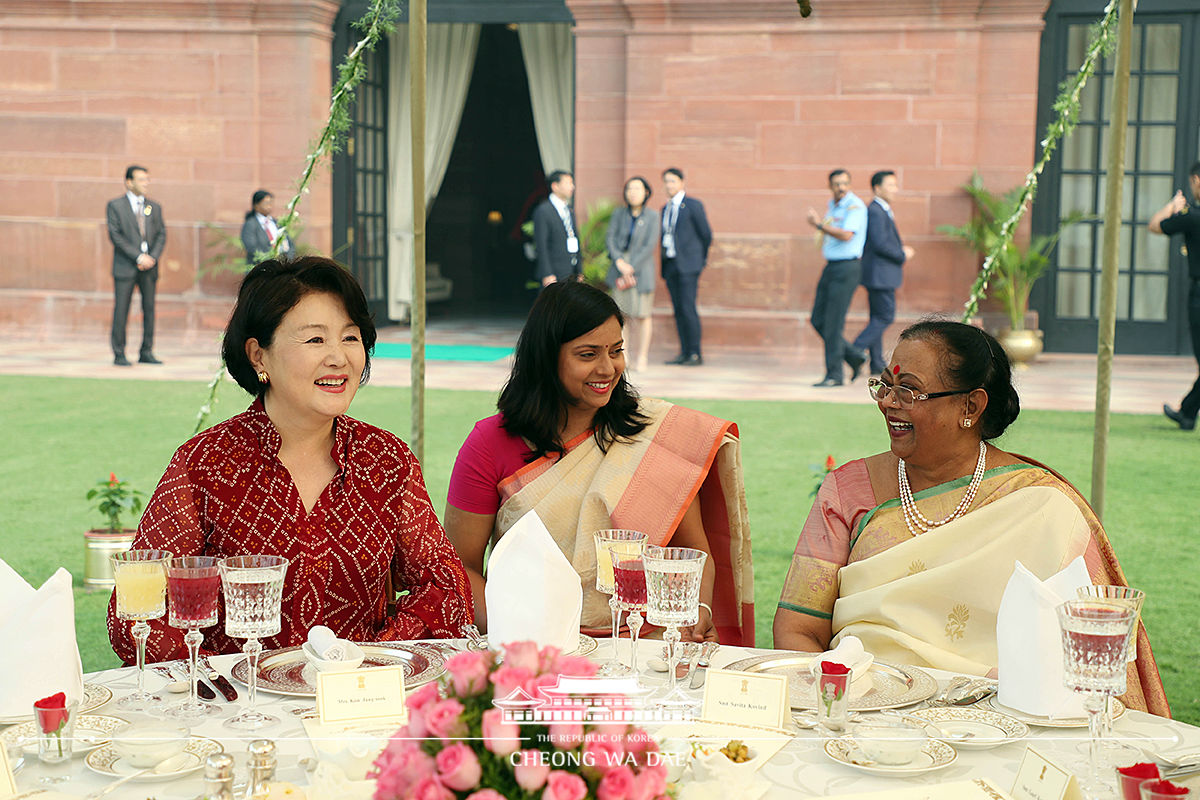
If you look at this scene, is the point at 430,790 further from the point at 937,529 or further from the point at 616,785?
the point at 937,529

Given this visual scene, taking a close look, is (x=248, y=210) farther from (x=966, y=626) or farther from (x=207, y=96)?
(x=966, y=626)

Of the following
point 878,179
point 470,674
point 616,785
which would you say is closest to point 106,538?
point 470,674

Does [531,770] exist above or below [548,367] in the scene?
below

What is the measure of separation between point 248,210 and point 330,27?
1.91 meters

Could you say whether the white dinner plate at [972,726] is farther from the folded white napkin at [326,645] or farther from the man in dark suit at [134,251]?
the man in dark suit at [134,251]

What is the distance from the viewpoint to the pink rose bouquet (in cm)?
103

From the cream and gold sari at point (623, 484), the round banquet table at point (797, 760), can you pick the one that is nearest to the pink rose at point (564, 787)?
the round banquet table at point (797, 760)

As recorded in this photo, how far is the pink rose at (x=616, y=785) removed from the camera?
3.38 ft

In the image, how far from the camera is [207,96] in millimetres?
11828

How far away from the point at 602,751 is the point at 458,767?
12cm

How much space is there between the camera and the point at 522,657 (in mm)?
1106

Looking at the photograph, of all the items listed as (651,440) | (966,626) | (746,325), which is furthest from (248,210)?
(966,626)

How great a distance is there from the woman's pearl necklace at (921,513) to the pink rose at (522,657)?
1.39 meters

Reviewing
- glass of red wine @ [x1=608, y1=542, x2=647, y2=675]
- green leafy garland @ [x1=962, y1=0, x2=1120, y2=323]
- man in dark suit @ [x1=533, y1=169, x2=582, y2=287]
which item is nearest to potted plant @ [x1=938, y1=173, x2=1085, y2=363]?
man in dark suit @ [x1=533, y1=169, x2=582, y2=287]
